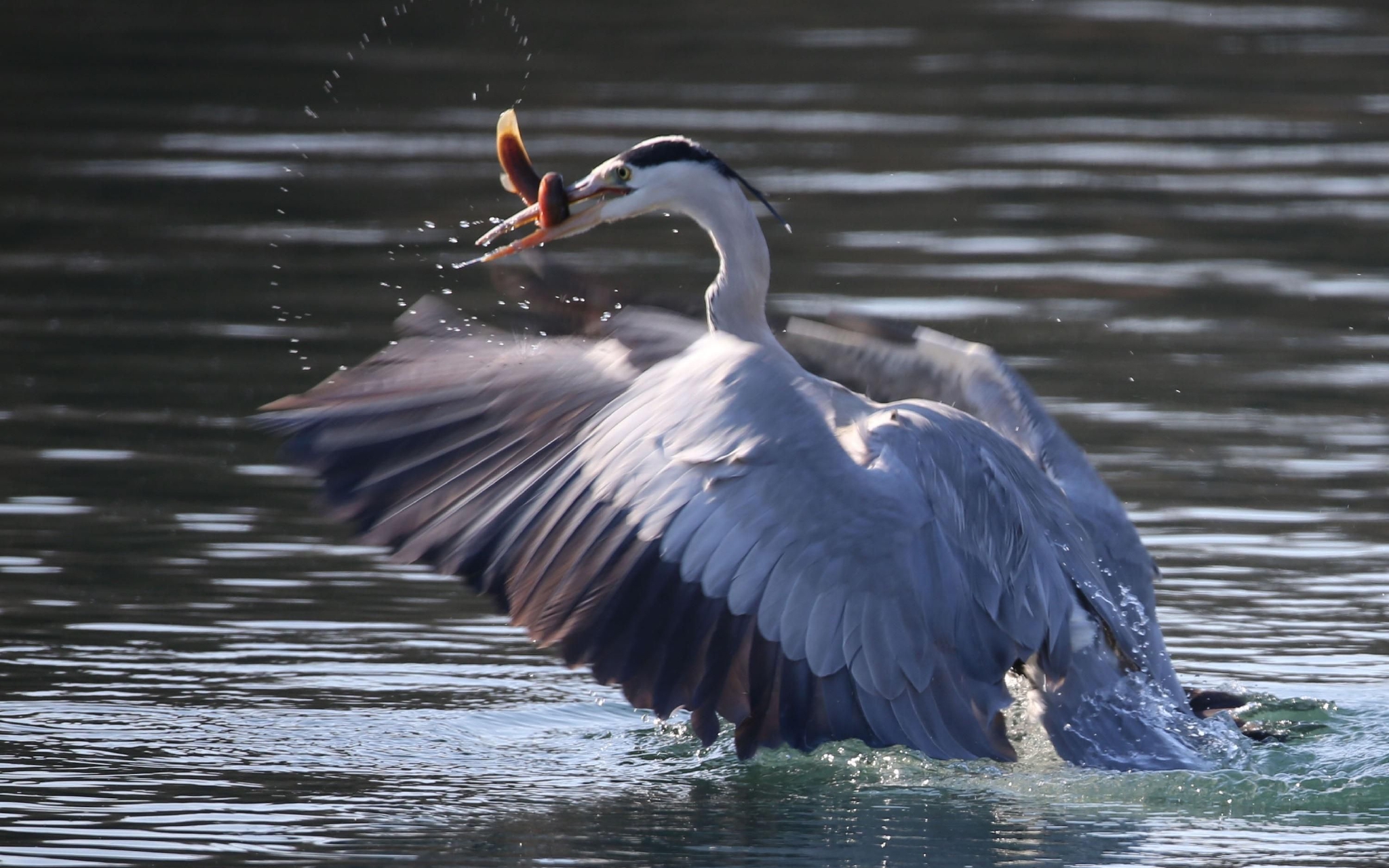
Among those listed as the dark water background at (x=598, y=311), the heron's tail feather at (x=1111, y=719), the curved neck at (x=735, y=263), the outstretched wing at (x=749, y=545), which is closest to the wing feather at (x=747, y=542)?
the outstretched wing at (x=749, y=545)

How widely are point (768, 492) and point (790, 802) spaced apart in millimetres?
986

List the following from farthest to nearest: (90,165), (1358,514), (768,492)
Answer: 1. (90,165)
2. (1358,514)
3. (768,492)

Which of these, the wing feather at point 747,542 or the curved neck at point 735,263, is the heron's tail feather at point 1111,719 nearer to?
the wing feather at point 747,542

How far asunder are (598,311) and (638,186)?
1.67 ft

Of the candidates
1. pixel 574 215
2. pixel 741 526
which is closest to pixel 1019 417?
pixel 574 215

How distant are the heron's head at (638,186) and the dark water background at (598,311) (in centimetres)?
38

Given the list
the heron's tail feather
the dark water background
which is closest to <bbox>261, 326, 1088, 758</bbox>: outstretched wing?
the heron's tail feather

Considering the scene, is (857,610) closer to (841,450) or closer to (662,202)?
(841,450)

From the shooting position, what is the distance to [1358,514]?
31.0ft

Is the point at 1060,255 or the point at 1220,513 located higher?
the point at 1060,255

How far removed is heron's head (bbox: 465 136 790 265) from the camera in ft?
24.1

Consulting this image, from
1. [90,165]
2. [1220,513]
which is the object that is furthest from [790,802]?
[90,165]

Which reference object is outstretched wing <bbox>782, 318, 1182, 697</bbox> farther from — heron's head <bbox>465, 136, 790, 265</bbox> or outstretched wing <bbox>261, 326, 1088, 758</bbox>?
heron's head <bbox>465, 136, 790, 265</bbox>

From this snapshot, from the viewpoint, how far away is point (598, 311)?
7734 millimetres
